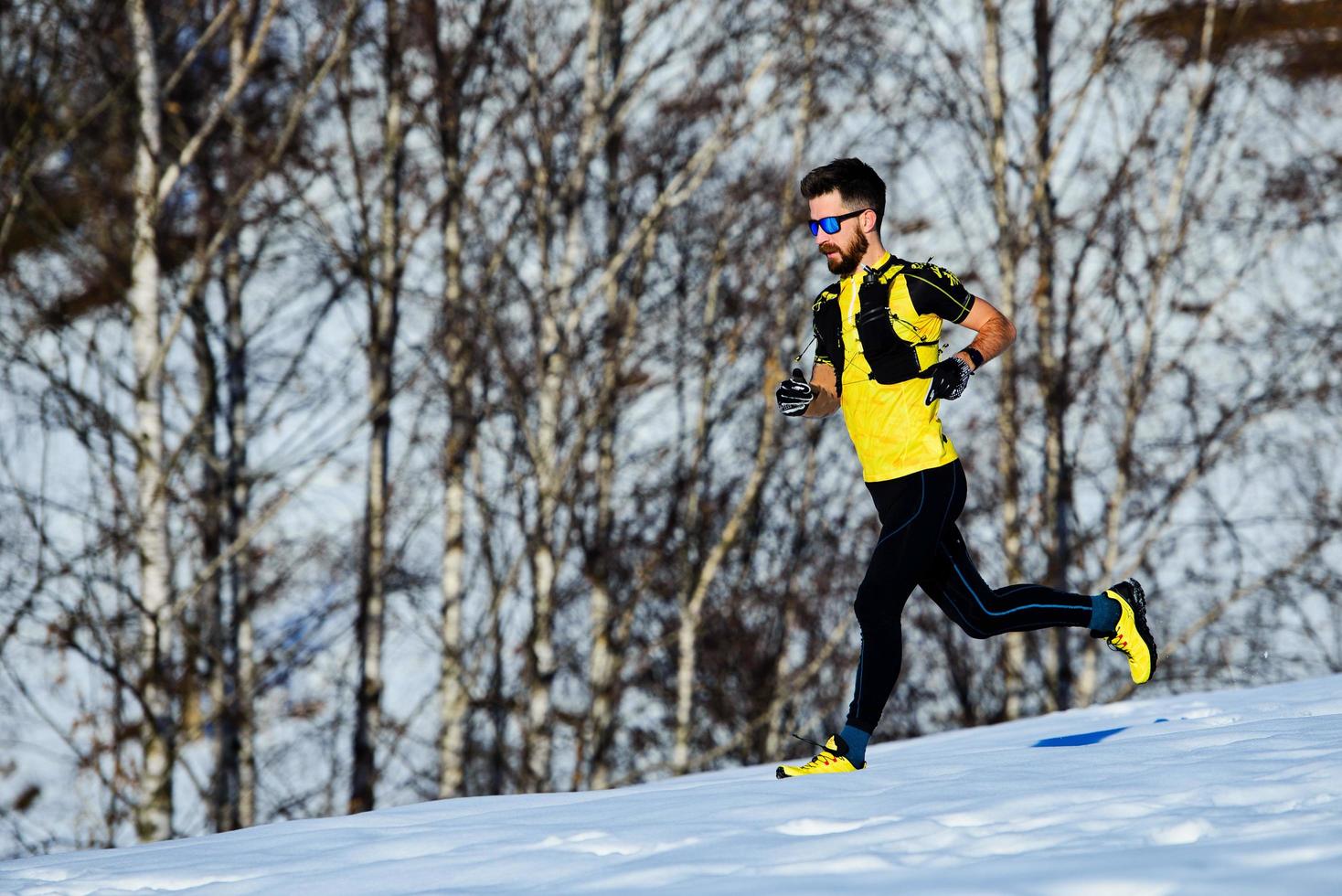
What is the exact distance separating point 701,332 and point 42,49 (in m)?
5.31

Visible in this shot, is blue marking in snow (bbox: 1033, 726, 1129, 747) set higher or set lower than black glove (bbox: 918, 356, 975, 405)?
lower

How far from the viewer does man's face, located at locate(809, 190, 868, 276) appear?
3.61m

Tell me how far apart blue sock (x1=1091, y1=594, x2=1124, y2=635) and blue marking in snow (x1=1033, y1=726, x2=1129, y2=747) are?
367 millimetres

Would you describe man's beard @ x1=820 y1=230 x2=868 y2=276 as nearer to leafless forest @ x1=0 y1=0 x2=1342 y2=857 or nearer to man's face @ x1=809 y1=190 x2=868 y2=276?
man's face @ x1=809 y1=190 x2=868 y2=276

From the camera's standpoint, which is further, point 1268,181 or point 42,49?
point 1268,181

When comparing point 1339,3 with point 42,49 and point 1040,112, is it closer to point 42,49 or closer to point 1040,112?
point 1040,112

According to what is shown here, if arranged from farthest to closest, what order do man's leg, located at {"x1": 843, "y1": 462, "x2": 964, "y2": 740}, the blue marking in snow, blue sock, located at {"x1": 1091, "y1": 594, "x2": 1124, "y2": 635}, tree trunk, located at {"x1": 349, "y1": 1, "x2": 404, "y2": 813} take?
tree trunk, located at {"x1": 349, "y1": 1, "x2": 404, "y2": 813}
the blue marking in snow
blue sock, located at {"x1": 1091, "y1": 594, "x2": 1124, "y2": 635}
man's leg, located at {"x1": 843, "y1": 462, "x2": 964, "y2": 740}

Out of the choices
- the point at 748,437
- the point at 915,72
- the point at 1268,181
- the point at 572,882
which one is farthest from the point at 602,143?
the point at 572,882

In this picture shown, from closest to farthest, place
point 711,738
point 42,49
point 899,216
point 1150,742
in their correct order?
point 1150,742 < point 42,49 < point 899,216 < point 711,738

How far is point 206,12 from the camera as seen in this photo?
435 inches

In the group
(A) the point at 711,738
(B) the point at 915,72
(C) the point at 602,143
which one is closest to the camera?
(C) the point at 602,143

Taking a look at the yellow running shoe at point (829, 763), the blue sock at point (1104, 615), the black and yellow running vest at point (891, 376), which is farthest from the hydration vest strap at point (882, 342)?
the yellow running shoe at point (829, 763)

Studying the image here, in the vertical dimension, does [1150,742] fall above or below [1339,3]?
below

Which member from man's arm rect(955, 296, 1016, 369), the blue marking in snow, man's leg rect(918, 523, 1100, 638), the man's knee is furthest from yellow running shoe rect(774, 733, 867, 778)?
man's arm rect(955, 296, 1016, 369)
